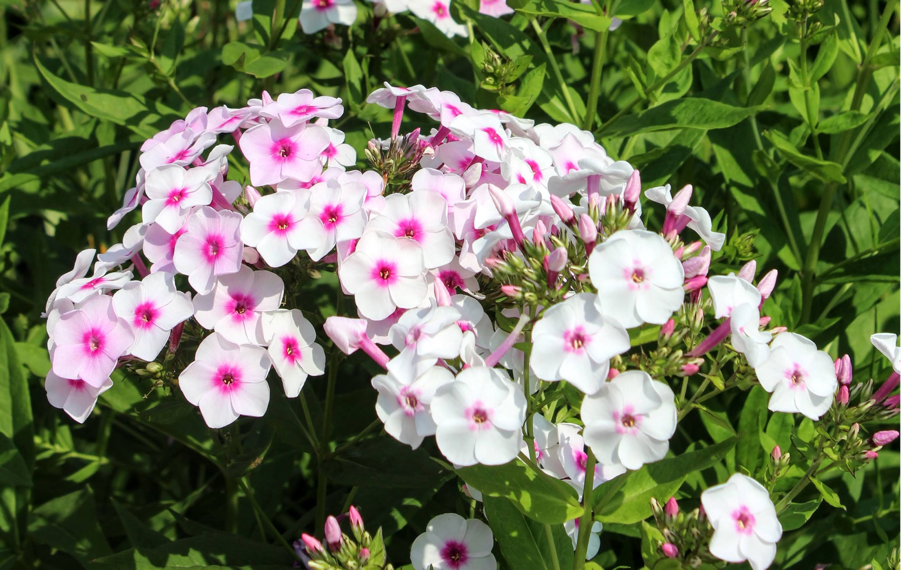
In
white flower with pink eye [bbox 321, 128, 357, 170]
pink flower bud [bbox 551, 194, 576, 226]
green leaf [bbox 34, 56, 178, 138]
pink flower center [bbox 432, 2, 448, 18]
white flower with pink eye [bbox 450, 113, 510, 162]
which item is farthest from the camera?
pink flower center [bbox 432, 2, 448, 18]

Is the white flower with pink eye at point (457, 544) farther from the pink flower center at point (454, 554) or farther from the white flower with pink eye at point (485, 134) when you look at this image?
the white flower with pink eye at point (485, 134)

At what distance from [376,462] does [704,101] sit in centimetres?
119

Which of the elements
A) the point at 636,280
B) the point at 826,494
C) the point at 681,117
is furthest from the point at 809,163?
the point at 636,280

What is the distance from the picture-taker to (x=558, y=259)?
1296 millimetres

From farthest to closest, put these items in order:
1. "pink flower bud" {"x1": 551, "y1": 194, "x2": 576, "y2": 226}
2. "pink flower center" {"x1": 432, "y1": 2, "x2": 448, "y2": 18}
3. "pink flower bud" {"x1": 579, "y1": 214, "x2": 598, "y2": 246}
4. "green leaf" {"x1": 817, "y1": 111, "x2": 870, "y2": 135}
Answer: "pink flower center" {"x1": 432, "y1": 2, "x2": 448, "y2": 18} → "green leaf" {"x1": 817, "y1": 111, "x2": 870, "y2": 135} → "pink flower bud" {"x1": 551, "y1": 194, "x2": 576, "y2": 226} → "pink flower bud" {"x1": 579, "y1": 214, "x2": 598, "y2": 246}

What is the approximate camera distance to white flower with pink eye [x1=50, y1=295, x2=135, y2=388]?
1.51m

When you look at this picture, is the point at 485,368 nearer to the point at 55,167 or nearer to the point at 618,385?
the point at 618,385

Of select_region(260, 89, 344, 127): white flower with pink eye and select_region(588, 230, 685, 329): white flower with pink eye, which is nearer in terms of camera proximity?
select_region(588, 230, 685, 329): white flower with pink eye

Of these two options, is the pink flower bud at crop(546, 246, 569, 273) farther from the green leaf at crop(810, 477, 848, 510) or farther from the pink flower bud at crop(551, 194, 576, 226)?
the green leaf at crop(810, 477, 848, 510)

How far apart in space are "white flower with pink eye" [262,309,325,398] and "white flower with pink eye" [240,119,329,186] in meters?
0.27

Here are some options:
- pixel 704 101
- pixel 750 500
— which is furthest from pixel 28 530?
pixel 704 101

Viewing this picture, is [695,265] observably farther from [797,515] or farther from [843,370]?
[797,515]

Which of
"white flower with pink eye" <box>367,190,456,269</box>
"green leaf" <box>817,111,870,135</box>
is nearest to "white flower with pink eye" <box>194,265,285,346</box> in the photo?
"white flower with pink eye" <box>367,190,456,269</box>

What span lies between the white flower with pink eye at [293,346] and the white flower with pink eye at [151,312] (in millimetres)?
149
